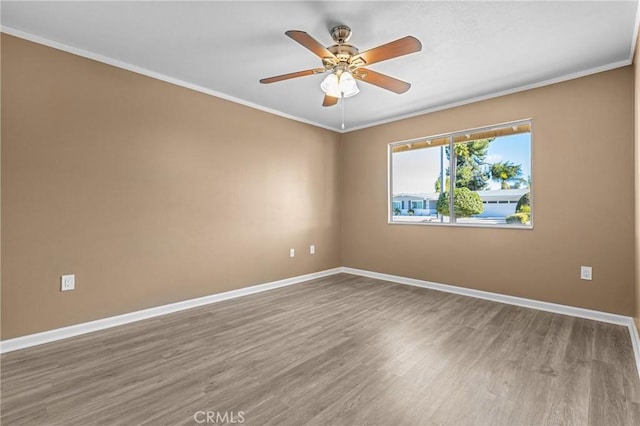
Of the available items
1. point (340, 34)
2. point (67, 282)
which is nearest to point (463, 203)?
point (340, 34)

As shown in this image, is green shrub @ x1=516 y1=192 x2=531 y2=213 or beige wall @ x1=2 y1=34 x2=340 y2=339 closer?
beige wall @ x1=2 y1=34 x2=340 y2=339

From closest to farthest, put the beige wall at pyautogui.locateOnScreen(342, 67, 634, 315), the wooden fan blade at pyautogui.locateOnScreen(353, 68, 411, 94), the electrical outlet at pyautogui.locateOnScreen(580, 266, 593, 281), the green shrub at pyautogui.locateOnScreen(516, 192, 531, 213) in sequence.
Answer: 1. the wooden fan blade at pyautogui.locateOnScreen(353, 68, 411, 94)
2. the beige wall at pyautogui.locateOnScreen(342, 67, 634, 315)
3. the electrical outlet at pyautogui.locateOnScreen(580, 266, 593, 281)
4. the green shrub at pyautogui.locateOnScreen(516, 192, 531, 213)

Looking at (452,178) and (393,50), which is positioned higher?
(393,50)

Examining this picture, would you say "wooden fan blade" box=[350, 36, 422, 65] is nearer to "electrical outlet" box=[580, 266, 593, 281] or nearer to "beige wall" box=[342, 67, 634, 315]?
"beige wall" box=[342, 67, 634, 315]

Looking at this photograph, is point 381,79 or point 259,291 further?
point 259,291

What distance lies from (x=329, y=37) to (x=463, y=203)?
277 centimetres

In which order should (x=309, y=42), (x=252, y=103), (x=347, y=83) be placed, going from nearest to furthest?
(x=309, y=42) → (x=347, y=83) → (x=252, y=103)

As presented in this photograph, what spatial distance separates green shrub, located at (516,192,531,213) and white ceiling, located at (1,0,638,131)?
1.26m

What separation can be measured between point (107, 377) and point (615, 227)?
448 centimetres

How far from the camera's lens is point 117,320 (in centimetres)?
296

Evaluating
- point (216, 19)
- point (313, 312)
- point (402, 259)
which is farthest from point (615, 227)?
point (216, 19)

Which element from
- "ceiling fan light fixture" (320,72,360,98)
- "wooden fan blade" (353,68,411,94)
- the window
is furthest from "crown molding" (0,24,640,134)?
"ceiling fan light fixture" (320,72,360,98)

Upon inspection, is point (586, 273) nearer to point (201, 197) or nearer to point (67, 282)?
point (201, 197)

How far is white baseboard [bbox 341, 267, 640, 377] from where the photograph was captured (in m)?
2.71
